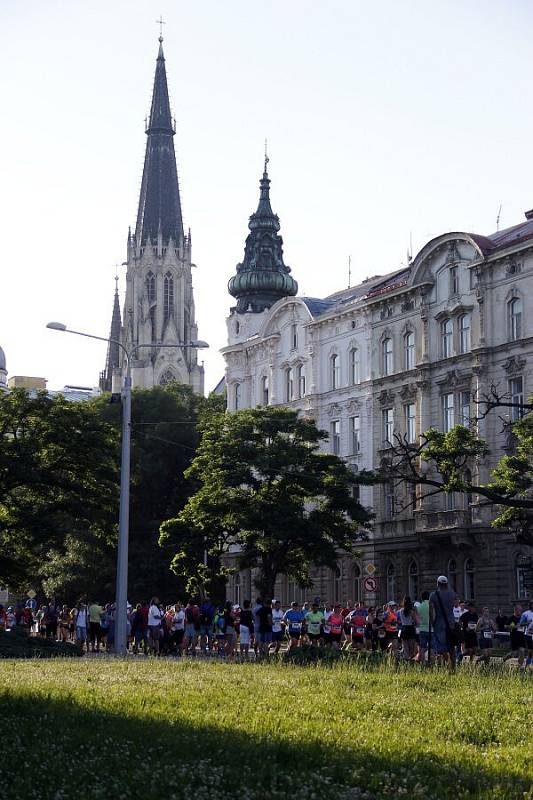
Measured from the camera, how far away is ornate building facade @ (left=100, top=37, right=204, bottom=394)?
6250 inches

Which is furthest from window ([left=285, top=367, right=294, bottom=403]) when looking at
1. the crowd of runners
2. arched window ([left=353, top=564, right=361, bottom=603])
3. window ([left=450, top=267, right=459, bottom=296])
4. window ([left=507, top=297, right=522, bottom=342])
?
the crowd of runners

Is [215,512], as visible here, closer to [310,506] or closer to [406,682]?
[310,506]

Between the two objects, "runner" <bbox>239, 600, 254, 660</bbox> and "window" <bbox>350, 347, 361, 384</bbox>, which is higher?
"window" <bbox>350, 347, 361, 384</bbox>

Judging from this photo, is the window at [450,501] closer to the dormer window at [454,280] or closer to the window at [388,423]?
the window at [388,423]

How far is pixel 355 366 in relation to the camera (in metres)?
75.2

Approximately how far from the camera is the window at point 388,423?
71.3 m

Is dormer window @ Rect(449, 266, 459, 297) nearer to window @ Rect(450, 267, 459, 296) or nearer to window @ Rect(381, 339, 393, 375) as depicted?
window @ Rect(450, 267, 459, 296)

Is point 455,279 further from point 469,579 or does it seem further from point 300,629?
point 300,629

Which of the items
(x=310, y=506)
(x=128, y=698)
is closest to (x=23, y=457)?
(x=310, y=506)

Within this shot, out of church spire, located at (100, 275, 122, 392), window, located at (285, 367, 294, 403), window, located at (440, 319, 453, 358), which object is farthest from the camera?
church spire, located at (100, 275, 122, 392)

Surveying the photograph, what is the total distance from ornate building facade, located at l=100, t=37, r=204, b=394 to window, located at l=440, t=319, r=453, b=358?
90525 millimetres

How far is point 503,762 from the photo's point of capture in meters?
13.9

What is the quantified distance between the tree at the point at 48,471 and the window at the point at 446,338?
17.3 metres

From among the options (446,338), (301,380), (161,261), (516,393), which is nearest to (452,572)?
(516,393)
